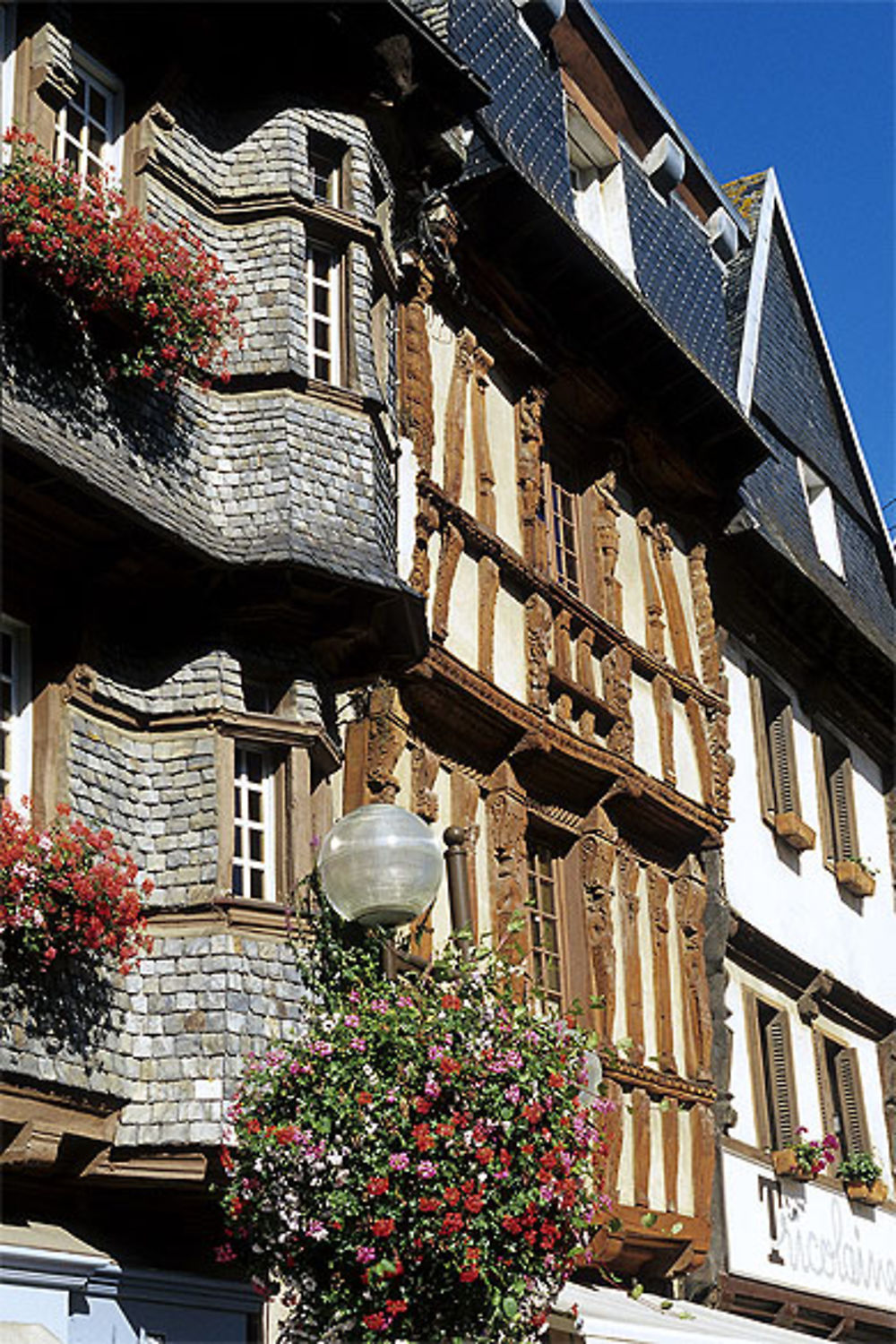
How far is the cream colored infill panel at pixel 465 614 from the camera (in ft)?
43.6

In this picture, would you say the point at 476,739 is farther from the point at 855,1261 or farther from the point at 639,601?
the point at 855,1261

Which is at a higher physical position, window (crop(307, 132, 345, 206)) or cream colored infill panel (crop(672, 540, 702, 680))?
window (crop(307, 132, 345, 206))

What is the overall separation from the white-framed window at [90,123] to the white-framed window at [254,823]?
3091 mm

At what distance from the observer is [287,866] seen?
10.6 metres

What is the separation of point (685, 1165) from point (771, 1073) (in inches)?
96.8

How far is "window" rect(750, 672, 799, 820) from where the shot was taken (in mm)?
18125

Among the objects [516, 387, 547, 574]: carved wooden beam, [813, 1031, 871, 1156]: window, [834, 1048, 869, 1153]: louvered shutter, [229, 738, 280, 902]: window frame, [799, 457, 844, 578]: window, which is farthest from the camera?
[799, 457, 844, 578]: window

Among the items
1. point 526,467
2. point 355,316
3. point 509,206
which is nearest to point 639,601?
point 526,467

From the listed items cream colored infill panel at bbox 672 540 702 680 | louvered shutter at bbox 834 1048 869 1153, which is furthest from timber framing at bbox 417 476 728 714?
louvered shutter at bbox 834 1048 869 1153

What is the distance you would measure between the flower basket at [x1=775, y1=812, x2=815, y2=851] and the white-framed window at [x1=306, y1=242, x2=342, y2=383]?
7520 mm

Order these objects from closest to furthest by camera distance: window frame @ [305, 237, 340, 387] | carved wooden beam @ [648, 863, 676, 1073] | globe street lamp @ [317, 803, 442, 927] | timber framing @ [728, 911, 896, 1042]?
globe street lamp @ [317, 803, 442, 927]
window frame @ [305, 237, 340, 387]
carved wooden beam @ [648, 863, 676, 1073]
timber framing @ [728, 911, 896, 1042]

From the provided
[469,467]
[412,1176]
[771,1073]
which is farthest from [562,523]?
[412,1176]

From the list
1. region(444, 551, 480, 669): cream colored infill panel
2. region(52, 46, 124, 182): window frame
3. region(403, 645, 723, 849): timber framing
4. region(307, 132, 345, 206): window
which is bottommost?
region(403, 645, 723, 849): timber framing

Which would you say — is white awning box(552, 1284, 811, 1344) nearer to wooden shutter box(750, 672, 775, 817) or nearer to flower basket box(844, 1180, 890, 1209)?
flower basket box(844, 1180, 890, 1209)
